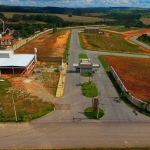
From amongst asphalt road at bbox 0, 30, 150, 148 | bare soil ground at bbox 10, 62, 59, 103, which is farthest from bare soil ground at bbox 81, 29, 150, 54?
asphalt road at bbox 0, 30, 150, 148

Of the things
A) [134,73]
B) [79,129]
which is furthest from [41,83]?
[134,73]

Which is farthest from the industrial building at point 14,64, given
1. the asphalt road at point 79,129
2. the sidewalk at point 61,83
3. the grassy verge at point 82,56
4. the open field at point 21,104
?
the asphalt road at point 79,129

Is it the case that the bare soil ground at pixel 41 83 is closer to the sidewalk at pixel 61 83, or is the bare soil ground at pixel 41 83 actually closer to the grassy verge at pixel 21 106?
the sidewalk at pixel 61 83

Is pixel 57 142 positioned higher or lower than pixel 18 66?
lower

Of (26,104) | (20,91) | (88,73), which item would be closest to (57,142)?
(26,104)

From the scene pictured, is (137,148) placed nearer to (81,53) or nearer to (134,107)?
(134,107)

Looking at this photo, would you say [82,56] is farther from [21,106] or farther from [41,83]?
[21,106]
